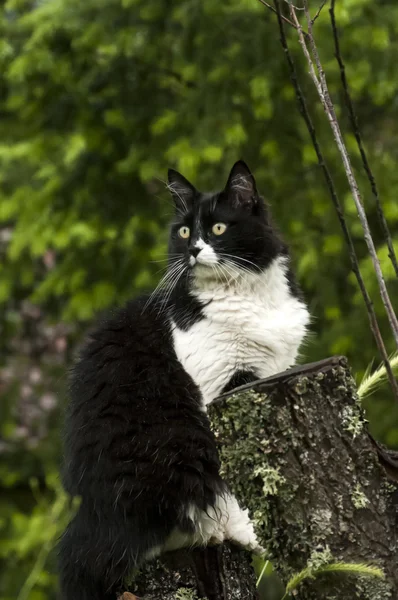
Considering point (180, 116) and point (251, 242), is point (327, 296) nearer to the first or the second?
point (180, 116)

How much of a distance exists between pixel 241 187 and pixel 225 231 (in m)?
0.20

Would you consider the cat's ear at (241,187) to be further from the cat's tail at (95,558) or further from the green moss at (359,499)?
the green moss at (359,499)

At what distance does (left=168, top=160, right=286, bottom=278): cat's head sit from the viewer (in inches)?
124

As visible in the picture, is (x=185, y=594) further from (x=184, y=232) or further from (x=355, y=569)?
(x=184, y=232)

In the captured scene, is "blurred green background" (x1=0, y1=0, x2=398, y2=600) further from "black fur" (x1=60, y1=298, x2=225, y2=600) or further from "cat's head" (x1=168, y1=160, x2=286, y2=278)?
"black fur" (x1=60, y1=298, x2=225, y2=600)

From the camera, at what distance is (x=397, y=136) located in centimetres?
582

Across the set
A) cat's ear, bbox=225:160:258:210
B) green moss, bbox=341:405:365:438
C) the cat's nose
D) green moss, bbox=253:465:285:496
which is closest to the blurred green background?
cat's ear, bbox=225:160:258:210

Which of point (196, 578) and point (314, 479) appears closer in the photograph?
point (314, 479)

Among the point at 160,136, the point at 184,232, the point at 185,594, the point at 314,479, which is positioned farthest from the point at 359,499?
the point at 160,136

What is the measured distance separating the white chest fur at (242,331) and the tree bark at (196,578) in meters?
0.53

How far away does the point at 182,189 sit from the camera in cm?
335

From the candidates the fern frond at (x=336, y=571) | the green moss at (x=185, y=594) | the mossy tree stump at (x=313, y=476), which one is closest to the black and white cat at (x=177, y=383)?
the green moss at (x=185, y=594)

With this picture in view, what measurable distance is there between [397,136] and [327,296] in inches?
50.0

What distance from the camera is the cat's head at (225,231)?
10.3ft
